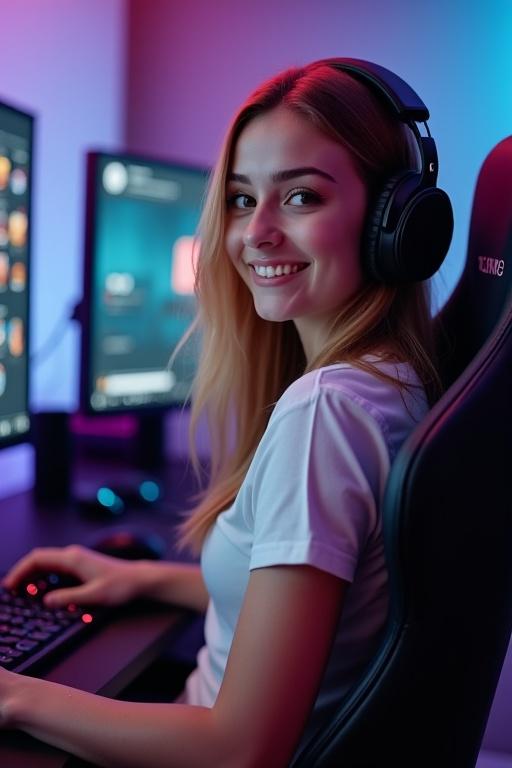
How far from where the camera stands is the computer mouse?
1.22m

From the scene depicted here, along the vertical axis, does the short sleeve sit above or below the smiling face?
below

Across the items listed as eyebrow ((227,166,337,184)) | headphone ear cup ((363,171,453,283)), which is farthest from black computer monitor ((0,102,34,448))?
headphone ear cup ((363,171,453,283))

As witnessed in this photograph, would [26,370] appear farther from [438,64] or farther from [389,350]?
[438,64]

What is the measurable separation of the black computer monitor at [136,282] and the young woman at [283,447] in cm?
41

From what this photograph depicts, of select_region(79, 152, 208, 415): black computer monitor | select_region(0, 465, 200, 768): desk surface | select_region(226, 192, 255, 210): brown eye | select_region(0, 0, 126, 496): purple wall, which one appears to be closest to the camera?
select_region(0, 465, 200, 768): desk surface

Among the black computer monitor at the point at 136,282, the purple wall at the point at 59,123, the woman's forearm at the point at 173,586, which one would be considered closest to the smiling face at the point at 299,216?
the woman's forearm at the point at 173,586

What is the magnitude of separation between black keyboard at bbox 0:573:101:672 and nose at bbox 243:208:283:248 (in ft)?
1.57

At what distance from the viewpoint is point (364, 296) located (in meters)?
0.93

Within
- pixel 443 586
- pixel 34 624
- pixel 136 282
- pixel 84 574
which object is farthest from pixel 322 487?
pixel 136 282

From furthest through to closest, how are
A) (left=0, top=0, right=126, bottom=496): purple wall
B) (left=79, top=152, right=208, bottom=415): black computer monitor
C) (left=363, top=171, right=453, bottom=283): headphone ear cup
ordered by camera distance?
(left=0, top=0, right=126, bottom=496): purple wall
(left=79, top=152, right=208, bottom=415): black computer monitor
(left=363, top=171, right=453, bottom=283): headphone ear cup

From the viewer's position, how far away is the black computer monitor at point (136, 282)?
1.51 metres

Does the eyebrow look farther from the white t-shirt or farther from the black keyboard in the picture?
the black keyboard

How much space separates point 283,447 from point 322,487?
5 centimetres

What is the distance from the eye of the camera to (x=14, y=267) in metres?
1.29
